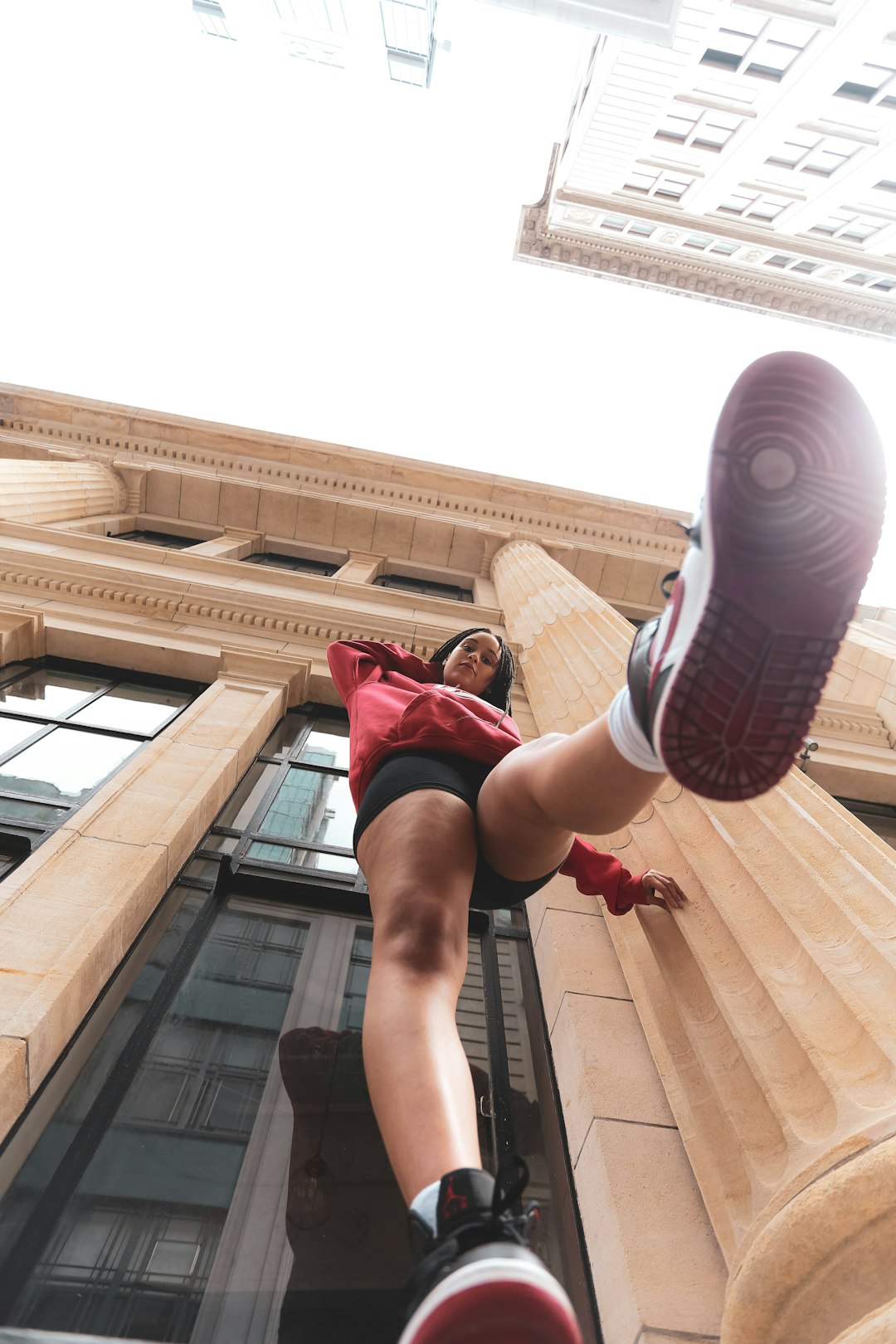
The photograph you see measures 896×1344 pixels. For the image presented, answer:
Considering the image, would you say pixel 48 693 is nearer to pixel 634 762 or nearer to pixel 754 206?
pixel 634 762

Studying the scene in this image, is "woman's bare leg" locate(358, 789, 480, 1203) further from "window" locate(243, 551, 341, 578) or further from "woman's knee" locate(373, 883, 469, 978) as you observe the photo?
"window" locate(243, 551, 341, 578)

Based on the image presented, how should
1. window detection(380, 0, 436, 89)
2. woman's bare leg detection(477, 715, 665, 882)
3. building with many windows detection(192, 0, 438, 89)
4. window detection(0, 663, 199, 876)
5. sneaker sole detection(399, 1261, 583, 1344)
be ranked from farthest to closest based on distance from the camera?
building with many windows detection(192, 0, 438, 89) < window detection(380, 0, 436, 89) < window detection(0, 663, 199, 876) < woman's bare leg detection(477, 715, 665, 882) < sneaker sole detection(399, 1261, 583, 1344)

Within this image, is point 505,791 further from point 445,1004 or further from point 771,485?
point 771,485

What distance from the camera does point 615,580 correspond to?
1456cm

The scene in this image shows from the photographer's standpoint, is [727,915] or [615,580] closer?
[727,915]

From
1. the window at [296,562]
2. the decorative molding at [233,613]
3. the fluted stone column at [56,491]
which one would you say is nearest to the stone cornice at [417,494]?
the fluted stone column at [56,491]

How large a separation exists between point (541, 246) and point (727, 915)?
27.8 meters

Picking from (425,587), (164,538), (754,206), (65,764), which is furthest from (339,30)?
(65,764)

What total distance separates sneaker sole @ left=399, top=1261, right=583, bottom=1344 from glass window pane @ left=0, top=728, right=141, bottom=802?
4.28 metres

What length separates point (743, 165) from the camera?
19344 millimetres

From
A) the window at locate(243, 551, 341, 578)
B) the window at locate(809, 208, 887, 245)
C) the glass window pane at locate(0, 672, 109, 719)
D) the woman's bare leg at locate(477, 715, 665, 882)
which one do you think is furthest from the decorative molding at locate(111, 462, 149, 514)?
the window at locate(809, 208, 887, 245)

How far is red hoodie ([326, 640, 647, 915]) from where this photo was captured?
280 centimetres

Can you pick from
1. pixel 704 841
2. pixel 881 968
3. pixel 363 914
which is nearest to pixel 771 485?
pixel 881 968

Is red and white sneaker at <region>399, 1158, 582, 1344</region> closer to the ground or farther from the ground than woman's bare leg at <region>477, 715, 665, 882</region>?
closer to the ground
